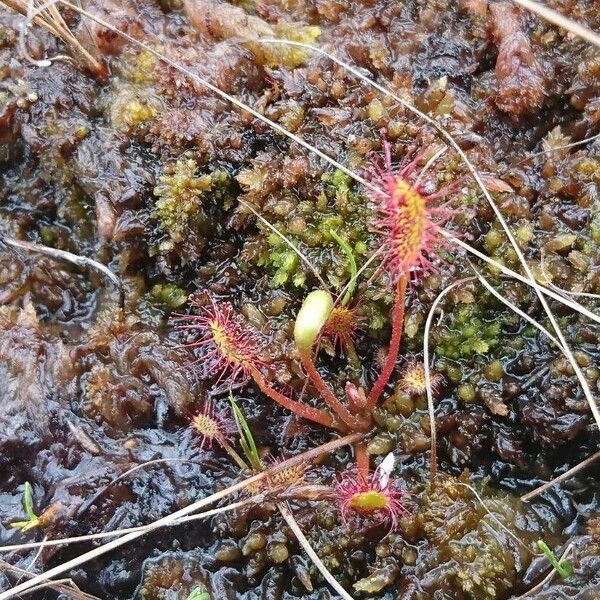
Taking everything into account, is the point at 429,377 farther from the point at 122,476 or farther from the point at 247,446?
the point at 122,476

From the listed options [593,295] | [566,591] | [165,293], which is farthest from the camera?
[165,293]

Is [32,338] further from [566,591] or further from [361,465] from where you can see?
[566,591]

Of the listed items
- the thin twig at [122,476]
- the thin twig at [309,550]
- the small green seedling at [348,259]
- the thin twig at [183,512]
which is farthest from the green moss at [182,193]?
the thin twig at [309,550]

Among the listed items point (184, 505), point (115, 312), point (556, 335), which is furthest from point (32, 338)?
point (556, 335)

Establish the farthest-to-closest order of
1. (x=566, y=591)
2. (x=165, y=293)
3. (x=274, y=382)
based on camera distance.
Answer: (x=165, y=293), (x=274, y=382), (x=566, y=591)

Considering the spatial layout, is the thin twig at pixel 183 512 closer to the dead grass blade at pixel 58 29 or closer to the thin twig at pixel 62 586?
the thin twig at pixel 62 586

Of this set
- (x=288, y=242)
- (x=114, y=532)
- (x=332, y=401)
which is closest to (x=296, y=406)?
(x=332, y=401)
